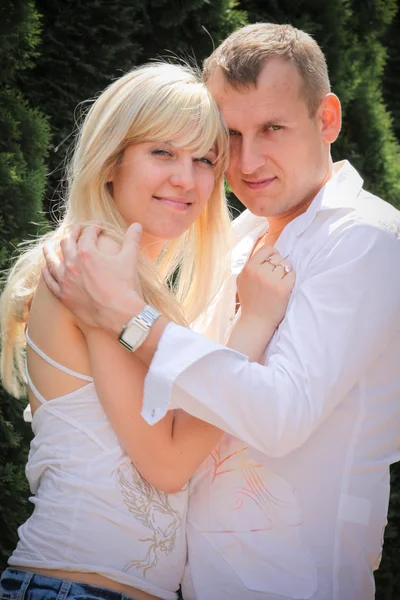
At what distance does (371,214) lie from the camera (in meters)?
2.58

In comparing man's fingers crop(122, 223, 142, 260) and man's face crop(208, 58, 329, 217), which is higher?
man's face crop(208, 58, 329, 217)

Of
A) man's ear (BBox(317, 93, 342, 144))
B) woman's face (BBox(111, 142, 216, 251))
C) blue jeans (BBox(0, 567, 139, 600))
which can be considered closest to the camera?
blue jeans (BBox(0, 567, 139, 600))

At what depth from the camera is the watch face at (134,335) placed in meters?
2.35

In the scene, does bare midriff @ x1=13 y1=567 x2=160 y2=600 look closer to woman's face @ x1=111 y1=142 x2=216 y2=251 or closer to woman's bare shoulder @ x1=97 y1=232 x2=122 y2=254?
woman's bare shoulder @ x1=97 y1=232 x2=122 y2=254

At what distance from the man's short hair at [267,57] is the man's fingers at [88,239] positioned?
2.27 ft

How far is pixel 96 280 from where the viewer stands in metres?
2.44

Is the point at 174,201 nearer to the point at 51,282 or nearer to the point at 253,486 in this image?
the point at 51,282

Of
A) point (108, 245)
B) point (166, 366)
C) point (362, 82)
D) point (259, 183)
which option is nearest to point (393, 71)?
point (362, 82)

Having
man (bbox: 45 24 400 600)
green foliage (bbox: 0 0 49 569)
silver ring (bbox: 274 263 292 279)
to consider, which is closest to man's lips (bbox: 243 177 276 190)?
man (bbox: 45 24 400 600)

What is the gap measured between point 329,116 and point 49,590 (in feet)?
5.86

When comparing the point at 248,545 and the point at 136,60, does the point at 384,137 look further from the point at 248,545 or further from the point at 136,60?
the point at 248,545

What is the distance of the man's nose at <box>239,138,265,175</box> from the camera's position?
2.90m

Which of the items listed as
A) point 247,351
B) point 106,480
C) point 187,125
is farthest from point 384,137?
point 106,480

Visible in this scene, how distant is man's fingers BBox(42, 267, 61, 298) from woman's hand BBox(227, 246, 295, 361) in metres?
0.53
